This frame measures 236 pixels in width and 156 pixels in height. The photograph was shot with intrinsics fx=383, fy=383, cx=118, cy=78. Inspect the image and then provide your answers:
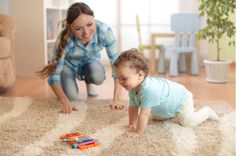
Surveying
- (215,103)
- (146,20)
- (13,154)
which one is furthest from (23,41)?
(13,154)

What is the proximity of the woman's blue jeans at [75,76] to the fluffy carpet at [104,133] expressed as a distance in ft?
0.47

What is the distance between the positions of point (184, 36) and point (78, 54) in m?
1.52

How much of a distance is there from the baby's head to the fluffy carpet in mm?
232

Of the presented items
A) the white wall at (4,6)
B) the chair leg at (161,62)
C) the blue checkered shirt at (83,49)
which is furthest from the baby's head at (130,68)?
the white wall at (4,6)

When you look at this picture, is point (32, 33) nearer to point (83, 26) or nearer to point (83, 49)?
point (83, 49)

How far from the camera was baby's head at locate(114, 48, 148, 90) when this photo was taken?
1.47 metres

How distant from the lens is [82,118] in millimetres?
1865

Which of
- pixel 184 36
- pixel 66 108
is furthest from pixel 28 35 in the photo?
pixel 66 108

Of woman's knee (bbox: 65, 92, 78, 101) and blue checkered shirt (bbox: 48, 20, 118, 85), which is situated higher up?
blue checkered shirt (bbox: 48, 20, 118, 85)

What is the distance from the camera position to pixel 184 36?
11.3ft

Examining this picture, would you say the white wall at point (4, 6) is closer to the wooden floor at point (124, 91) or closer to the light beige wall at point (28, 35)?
the light beige wall at point (28, 35)

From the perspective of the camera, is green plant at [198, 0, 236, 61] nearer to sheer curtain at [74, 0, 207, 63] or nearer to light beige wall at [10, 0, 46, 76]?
sheer curtain at [74, 0, 207, 63]

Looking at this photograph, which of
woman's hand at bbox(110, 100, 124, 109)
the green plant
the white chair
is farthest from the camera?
the white chair

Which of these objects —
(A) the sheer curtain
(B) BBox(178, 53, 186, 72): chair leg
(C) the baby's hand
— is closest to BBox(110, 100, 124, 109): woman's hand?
(C) the baby's hand
